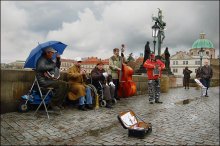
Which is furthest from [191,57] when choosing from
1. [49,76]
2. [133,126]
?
[133,126]

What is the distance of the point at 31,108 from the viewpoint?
783cm

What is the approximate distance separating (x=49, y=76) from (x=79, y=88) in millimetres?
1031

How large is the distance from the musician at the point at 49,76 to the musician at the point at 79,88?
583 millimetres

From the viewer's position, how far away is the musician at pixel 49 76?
7.49 meters

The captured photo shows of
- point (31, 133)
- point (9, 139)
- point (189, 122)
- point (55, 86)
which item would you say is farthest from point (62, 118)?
point (189, 122)

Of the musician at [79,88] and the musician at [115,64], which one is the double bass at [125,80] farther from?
the musician at [79,88]

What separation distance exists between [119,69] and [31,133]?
17.1ft

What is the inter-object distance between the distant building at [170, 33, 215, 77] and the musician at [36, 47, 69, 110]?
357ft

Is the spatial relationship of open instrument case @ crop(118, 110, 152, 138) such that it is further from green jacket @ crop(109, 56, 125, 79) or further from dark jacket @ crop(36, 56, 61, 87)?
green jacket @ crop(109, 56, 125, 79)

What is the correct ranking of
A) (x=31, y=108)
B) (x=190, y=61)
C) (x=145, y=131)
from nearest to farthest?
(x=145, y=131) → (x=31, y=108) → (x=190, y=61)

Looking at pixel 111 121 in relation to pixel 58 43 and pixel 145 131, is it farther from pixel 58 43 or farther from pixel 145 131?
pixel 58 43

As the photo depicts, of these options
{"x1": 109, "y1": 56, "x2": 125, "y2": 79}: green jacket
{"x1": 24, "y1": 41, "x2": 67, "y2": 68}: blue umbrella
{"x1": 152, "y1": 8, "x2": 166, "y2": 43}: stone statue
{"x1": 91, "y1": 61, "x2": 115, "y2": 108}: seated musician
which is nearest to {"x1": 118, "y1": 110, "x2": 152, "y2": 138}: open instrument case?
{"x1": 91, "y1": 61, "x2": 115, "y2": 108}: seated musician

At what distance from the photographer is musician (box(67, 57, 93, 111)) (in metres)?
8.30

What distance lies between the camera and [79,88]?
27.2 ft
